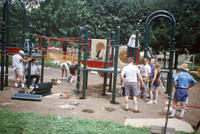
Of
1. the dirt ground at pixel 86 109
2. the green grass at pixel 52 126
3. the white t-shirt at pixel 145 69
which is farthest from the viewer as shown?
the white t-shirt at pixel 145 69

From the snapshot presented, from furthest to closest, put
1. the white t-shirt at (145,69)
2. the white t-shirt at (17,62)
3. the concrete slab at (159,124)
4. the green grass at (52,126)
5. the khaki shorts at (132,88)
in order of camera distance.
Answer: the white t-shirt at (17,62) < the white t-shirt at (145,69) < the khaki shorts at (132,88) < the concrete slab at (159,124) < the green grass at (52,126)

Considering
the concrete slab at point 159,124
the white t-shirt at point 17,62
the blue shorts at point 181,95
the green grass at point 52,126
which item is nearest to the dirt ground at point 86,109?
the concrete slab at point 159,124

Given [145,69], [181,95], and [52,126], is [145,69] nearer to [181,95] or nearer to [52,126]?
[181,95]

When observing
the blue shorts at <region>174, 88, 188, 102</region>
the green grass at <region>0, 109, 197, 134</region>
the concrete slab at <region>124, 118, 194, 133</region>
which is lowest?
the concrete slab at <region>124, 118, 194, 133</region>

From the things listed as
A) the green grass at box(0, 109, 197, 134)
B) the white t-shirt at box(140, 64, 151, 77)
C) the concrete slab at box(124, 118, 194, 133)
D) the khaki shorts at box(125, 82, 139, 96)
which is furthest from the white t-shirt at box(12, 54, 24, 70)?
the concrete slab at box(124, 118, 194, 133)

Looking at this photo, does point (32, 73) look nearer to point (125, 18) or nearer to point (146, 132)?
point (146, 132)

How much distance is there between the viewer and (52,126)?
4.03m

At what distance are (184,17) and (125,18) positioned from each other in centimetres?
875

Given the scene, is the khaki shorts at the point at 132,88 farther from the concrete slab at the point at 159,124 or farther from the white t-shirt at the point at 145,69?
the white t-shirt at the point at 145,69

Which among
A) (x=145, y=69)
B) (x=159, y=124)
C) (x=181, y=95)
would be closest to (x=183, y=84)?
(x=181, y=95)

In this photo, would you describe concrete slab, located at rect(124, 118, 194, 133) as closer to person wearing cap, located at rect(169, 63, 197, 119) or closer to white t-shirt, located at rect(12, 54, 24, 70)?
person wearing cap, located at rect(169, 63, 197, 119)

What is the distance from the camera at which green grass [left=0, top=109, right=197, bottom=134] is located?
12.5ft

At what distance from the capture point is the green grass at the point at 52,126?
379 centimetres

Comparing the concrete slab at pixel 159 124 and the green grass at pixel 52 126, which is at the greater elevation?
the green grass at pixel 52 126
